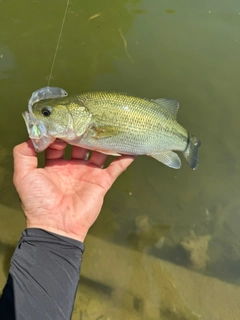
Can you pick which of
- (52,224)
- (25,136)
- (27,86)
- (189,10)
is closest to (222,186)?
(52,224)

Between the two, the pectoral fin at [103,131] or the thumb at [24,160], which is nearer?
the thumb at [24,160]

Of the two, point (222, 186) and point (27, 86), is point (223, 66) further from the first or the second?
point (27, 86)

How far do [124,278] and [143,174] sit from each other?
129 centimetres

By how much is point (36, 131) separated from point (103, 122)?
574 mm

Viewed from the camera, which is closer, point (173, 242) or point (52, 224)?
point (52, 224)

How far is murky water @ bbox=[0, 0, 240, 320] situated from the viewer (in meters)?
3.08

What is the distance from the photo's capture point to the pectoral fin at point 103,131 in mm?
2490

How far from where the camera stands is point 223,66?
4.64 m

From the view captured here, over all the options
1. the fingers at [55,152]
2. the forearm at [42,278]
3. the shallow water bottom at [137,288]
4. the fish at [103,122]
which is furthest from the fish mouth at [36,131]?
the shallow water bottom at [137,288]

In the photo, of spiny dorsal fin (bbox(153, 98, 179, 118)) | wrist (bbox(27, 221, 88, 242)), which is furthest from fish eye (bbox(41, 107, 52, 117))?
spiny dorsal fin (bbox(153, 98, 179, 118))

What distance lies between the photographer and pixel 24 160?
226 cm

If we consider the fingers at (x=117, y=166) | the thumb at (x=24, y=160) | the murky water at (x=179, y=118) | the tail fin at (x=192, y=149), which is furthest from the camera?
the murky water at (x=179, y=118)

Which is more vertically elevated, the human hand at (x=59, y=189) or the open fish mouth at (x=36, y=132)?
the open fish mouth at (x=36, y=132)

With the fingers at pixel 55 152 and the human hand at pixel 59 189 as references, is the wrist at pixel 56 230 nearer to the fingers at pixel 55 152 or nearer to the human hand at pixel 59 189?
the human hand at pixel 59 189
